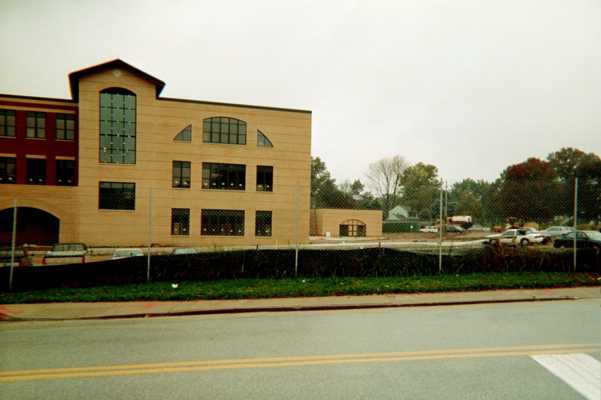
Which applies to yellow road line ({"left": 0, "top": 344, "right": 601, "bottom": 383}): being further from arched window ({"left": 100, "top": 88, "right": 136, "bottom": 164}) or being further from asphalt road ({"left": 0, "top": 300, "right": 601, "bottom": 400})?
arched window ({"left": 100, "top": 88, "right": 136, "bottom": 164})

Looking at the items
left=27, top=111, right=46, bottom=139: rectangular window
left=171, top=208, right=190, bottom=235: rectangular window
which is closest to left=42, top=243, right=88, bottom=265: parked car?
left=171, top=208, right=190, bottom=235: rectangular window

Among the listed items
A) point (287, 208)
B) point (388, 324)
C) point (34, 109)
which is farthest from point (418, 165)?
point (388, 324)

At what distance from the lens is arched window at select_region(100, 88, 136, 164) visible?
119ft

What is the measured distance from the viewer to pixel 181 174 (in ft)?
122

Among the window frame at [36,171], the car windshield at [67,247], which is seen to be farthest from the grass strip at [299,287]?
the window frame at [36,171]

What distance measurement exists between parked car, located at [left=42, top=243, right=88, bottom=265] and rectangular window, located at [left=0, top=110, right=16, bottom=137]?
18342 millimetres

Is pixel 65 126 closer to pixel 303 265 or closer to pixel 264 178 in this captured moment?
pixel 264 178

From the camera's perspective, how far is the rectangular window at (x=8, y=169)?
117 feet

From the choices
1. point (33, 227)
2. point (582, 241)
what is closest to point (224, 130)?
point (33, 227)

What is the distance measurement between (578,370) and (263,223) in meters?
34.0

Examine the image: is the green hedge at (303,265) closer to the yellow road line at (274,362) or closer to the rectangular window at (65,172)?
the yellow road line at (274,362)

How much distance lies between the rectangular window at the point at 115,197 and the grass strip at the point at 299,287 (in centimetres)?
2609

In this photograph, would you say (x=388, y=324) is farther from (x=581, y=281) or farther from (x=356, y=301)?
(x=581, y=281)

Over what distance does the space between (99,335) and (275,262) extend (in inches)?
246
